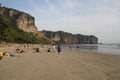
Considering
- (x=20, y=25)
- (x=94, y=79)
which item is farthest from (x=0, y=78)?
(x=20, y=25)

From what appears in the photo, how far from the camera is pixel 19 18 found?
133375 millimetres

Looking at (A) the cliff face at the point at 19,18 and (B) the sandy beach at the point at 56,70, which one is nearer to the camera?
(B) the sandy beach at the point at 56,70

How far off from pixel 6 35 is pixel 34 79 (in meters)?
50.2

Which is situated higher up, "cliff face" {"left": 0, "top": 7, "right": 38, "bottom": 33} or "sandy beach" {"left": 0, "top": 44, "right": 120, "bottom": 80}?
"cliff face" {"left": 0, "top": 7, "right": 38, "bottom": 33}

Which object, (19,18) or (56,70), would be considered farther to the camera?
(19,18)

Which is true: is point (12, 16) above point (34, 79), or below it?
above

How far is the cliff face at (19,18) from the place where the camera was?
131 m

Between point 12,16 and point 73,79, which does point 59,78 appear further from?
point 12,16

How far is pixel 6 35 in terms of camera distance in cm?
5697

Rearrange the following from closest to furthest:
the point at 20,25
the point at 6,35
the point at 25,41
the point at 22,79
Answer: the point at 22,79
the point at 6,35
the point at 25,41
the point at 20,25

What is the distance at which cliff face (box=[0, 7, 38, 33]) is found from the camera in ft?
431

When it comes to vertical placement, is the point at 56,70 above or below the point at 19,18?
below

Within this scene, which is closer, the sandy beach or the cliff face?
the sandy beach

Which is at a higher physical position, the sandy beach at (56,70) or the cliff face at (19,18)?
the cliff face at (19,18)
